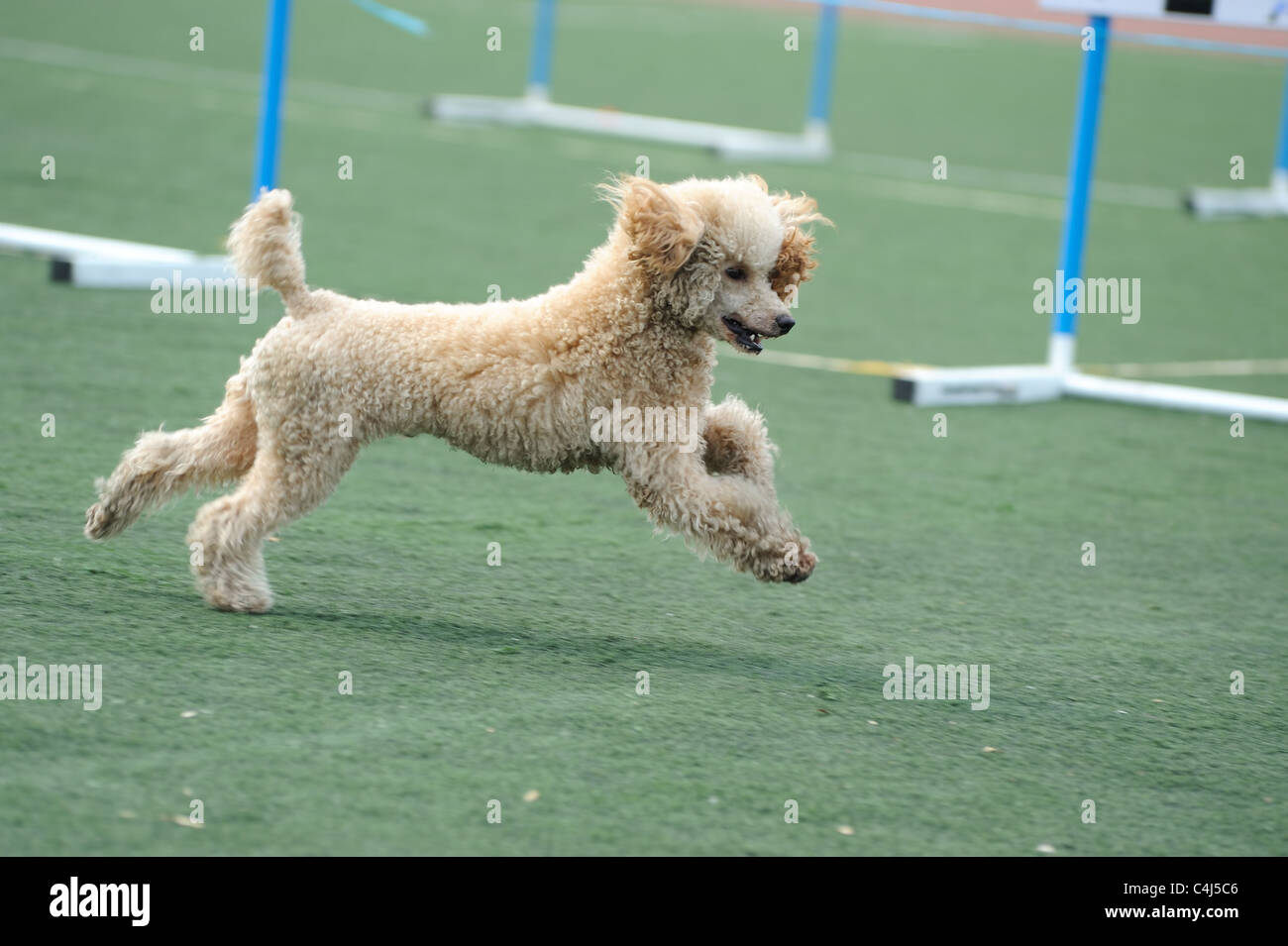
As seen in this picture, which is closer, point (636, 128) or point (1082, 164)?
point (1082, 164)

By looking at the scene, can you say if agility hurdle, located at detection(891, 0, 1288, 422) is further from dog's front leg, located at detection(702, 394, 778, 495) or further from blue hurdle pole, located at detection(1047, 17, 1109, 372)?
dog's front leg, located at detection(702, 394, 778, 495)

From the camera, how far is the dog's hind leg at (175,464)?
3902 mm

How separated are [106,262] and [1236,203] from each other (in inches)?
321

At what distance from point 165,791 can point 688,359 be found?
1535 mm

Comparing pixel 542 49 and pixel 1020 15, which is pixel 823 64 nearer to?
pixel 542 49

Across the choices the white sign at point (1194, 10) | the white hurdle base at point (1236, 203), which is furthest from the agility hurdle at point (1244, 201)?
the white sign at point (1194, 10)

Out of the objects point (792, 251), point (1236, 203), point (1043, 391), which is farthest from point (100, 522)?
point (1236, 203)

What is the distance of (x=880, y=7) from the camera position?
806 centimetres

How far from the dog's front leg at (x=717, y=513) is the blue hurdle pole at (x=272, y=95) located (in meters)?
3.70

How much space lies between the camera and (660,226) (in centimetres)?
361

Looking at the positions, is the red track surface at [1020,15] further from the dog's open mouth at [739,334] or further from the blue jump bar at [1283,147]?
the dog's open mouth at [739,334]

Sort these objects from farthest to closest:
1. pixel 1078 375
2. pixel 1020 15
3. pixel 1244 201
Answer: pixel 1020 15
pixel 1244 201
pixel 1078 375
